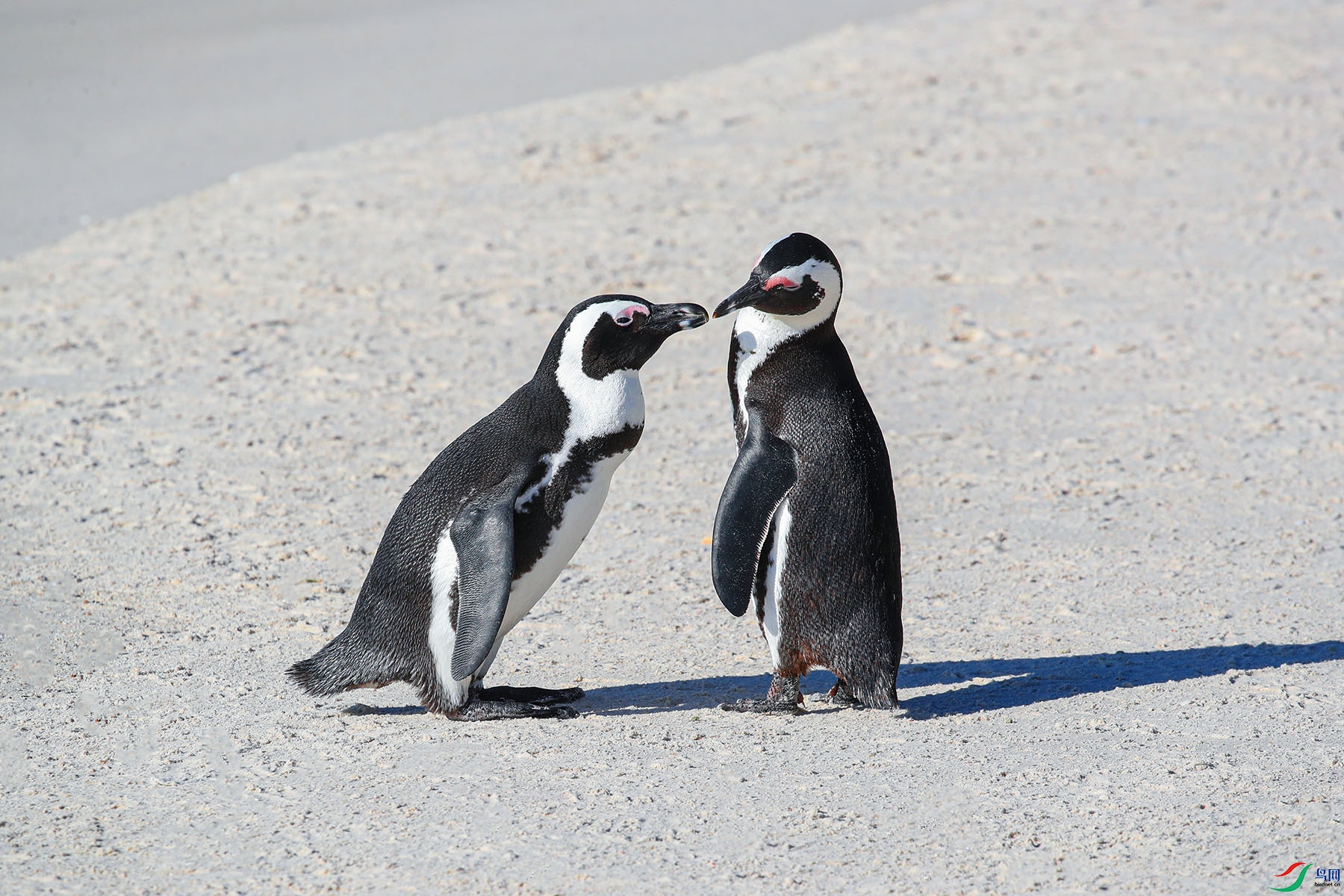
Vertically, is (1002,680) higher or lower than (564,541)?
lower

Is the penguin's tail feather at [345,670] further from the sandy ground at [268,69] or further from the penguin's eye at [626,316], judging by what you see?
the sandy ground at [268,69]

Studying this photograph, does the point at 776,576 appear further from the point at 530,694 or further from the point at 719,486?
the point at 719,486

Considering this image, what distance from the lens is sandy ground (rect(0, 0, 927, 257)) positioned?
9859 mm

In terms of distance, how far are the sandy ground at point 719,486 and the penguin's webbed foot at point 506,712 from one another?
0.12ft

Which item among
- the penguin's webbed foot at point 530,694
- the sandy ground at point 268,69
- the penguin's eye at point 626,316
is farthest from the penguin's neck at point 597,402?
the sandy ground at point 268,69

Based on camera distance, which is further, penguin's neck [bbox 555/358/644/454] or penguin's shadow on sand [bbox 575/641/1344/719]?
penguin's shadow on sand [bbox 575/641/1344/719]

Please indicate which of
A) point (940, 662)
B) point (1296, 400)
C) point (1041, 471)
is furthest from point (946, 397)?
point (940, 662)

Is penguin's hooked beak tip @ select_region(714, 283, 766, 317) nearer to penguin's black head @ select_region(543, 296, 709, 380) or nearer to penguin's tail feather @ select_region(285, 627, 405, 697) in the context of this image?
penguin's black head @ select_region(543, 296, 709, 380)

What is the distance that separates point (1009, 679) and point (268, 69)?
9861 millimetres

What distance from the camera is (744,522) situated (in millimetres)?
3631

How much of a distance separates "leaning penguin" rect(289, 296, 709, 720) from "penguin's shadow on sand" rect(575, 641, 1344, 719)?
0.96 feet

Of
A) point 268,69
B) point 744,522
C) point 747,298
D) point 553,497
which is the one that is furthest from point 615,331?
point 268,69

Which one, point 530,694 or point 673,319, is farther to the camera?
point 530,694

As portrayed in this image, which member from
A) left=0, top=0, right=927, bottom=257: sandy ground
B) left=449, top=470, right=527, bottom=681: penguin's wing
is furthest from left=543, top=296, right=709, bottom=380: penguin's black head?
left=0, top=0, right=927, bottom=257: sandy ground
